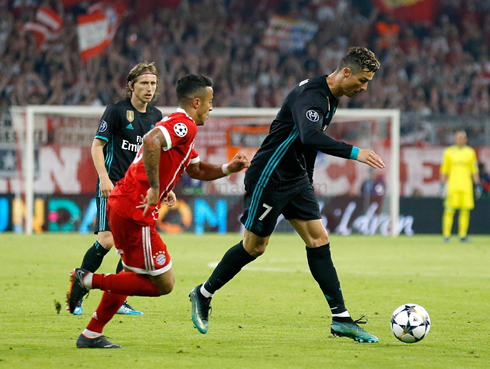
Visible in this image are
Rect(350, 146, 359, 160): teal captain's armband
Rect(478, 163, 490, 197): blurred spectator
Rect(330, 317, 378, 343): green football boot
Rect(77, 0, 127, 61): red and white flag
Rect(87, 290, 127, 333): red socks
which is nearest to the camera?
Rect(87, 290, 127, 333): red socks

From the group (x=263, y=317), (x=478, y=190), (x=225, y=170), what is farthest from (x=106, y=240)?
(x=478, y=190)

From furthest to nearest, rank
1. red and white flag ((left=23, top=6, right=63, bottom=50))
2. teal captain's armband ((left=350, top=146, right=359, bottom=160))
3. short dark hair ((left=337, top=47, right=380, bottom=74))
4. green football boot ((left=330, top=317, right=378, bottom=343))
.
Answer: red and white flag ((left=23, top=6, right=63, bottom=50)) → short dark hair ((left=337, top=47, right=380, bottom=74)) → green football boot ((left=330, top=317, right=378, bottom=343)) → teal captain's armband ((left=350, top=146, right=359, bottom=160))

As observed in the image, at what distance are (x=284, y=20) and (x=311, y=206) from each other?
1891 cm

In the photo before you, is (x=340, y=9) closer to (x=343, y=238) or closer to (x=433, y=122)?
(x=433, y=122)

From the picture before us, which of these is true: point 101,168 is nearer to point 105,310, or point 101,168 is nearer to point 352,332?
point 105,310

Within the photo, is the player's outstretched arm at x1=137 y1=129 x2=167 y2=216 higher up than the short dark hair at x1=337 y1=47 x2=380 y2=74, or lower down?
lower down

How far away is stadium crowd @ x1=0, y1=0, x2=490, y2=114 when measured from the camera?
71.1 feet

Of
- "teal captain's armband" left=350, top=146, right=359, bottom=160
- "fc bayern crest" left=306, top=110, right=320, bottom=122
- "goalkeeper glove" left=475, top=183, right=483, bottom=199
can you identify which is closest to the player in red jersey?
"fc bayern crest" left=306, top=110, right=320, bottom=122

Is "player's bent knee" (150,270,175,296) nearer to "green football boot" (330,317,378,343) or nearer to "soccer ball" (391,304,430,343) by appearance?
"green football boot" (330,317,378,343)

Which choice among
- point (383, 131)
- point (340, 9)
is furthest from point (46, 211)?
point (340, 9)

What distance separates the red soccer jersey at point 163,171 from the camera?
16.6ft

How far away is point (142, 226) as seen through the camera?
199 inches

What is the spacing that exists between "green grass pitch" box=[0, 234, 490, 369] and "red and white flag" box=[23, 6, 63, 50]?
427 inches

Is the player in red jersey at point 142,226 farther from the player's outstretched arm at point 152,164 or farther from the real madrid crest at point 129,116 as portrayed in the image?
the real madrid crest at point 129,116
